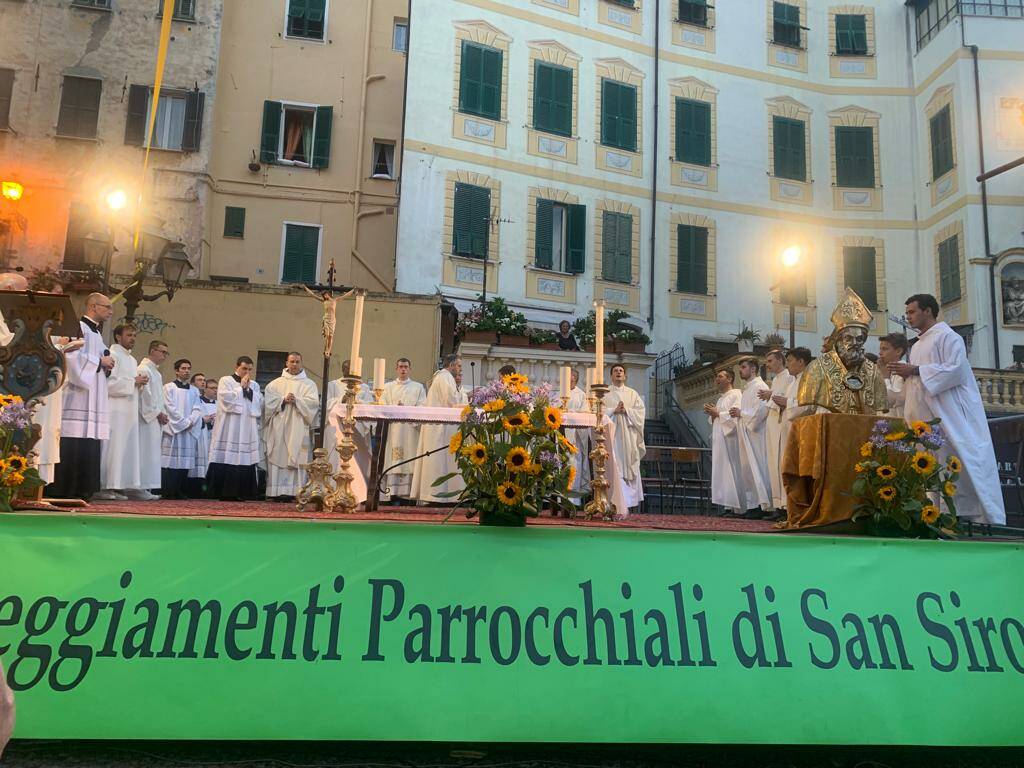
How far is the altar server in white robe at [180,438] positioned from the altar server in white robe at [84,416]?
3786 millimetres

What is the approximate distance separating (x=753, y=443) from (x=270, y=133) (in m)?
16.3

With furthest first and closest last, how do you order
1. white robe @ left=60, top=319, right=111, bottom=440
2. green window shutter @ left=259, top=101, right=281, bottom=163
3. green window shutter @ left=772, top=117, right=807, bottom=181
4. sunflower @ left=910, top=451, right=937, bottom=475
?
green window shutter @ left=772, top=117, right=807, bottom=181, green window shutter @ left=259, top=101, right=281, bottom=163, white robe @ left=60, top=319, right=111, bottom=440, sunflower @ left=910, top=451, right=937, bottom=475

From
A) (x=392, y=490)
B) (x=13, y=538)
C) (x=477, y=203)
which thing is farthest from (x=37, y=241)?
(x=13, y=538)

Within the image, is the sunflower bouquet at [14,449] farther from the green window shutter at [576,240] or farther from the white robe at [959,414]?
the green window shutter at [576,240]

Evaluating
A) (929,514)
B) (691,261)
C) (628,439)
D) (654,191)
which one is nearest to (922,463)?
(929,514)

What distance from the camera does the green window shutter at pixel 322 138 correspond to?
877 inches

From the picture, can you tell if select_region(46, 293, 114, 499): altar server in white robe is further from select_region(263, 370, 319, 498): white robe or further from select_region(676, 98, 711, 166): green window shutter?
select_region(676, 98, 711, 166): green window shutter

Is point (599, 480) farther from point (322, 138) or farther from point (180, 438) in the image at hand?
point (322, 138)

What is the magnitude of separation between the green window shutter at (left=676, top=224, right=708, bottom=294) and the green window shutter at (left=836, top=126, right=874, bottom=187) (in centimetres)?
525

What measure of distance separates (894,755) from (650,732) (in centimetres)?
119

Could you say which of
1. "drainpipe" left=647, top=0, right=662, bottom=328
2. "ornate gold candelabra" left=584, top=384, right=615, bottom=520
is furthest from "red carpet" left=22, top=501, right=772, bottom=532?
"drainpipe" left=647, top=0, right=662, bottom=328

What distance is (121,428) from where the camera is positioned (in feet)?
31.1

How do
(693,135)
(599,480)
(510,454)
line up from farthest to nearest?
(693,135)
(599,480)
(510,454)

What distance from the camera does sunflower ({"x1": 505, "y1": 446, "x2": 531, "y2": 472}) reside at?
4.71m
